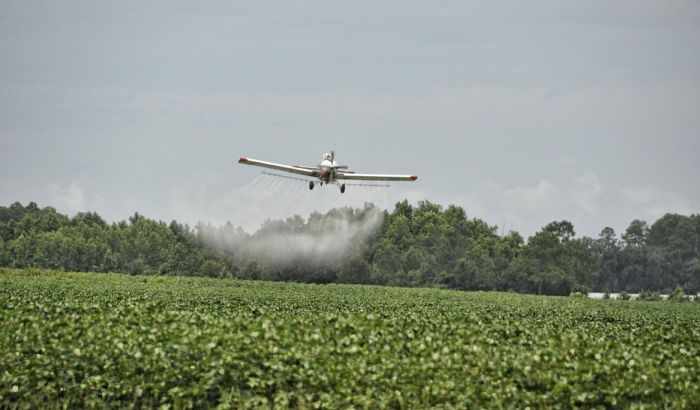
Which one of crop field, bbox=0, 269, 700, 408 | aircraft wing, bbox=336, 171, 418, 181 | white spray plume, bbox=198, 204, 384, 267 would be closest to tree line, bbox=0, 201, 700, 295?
white spray plume, bbox=198, 204, 384, 267

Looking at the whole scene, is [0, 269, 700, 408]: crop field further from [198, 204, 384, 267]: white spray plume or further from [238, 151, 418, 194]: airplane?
[198, 204, 384, 267]: white spray plume

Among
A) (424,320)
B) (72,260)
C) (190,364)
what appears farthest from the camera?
(72,260)

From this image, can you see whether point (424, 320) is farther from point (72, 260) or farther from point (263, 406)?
point (72, 260)

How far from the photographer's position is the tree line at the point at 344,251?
123 m

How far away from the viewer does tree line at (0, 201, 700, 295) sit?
12306cm

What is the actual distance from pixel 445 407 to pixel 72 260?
139163 millimetres

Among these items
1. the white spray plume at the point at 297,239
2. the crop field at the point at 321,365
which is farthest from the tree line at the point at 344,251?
the crop field at the point at 321,365

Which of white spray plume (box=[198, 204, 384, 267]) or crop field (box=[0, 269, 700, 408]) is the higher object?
white spray plume (box=[198, 204, 384, 267])

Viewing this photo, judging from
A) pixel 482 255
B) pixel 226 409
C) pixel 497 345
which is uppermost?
pixel 482 255

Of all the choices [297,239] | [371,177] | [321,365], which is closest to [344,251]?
[297,239]

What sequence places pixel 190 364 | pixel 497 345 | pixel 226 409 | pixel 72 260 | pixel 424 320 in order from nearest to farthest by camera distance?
pixel 226 409
pixel 190 364
pixel 497 345
pixel 424 320
pixel 72 260

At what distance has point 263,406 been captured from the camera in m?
19.5

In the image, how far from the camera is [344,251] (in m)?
127

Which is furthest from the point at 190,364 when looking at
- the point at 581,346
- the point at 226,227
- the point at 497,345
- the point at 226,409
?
the point at 226,227
